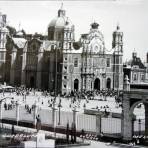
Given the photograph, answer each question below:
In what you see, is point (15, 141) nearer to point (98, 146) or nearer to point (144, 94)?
point (98, 146)

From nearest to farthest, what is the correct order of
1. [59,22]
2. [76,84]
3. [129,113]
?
1. [129,113]
2. [76,84]
3. [59,22]

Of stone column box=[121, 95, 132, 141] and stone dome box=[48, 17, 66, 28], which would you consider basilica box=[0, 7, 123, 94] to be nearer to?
stone dome box=[48, 17, 66, 28]

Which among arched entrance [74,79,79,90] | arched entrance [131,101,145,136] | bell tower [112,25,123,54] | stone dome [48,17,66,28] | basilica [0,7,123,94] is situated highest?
stone dome [48,17,66,28]

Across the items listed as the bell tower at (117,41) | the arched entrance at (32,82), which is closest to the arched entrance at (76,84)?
the arched entrance at (32,82)

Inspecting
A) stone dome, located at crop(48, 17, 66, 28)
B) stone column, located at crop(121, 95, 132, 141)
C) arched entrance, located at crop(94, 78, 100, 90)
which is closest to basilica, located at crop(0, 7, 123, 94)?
arched entrance, located at crop(94, 78, 100, 90)

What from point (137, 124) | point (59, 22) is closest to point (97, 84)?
point (59, 22)

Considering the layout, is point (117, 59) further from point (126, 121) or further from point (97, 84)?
point (126, 121)

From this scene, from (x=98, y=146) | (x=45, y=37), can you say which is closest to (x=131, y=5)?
(x=98, y=146)

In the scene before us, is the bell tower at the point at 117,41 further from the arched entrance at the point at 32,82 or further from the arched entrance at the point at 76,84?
the arched entrance at the point at 32,82
